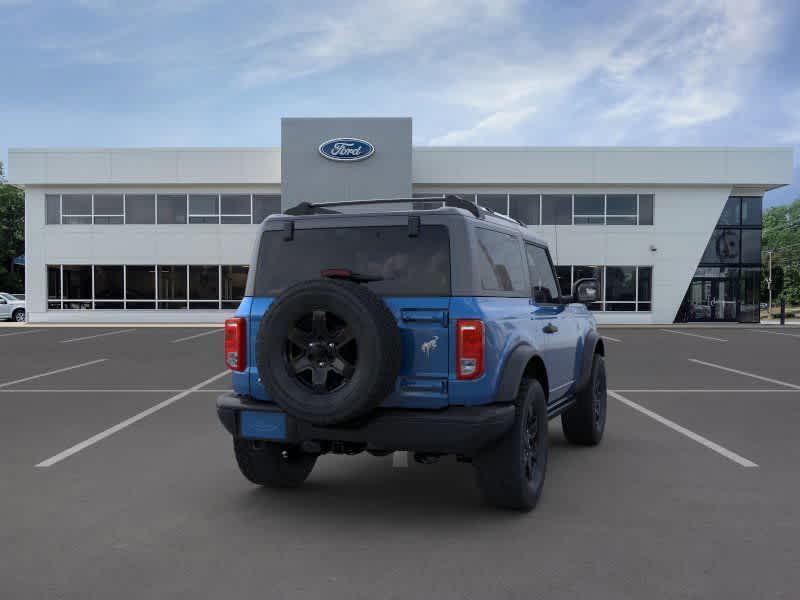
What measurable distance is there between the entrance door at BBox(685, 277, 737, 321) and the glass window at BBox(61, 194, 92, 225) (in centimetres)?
2560

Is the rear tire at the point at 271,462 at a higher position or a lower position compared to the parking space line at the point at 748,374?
higher

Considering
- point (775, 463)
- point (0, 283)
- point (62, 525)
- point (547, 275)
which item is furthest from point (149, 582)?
point (0, 283)

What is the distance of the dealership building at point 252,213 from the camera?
30.2 metres

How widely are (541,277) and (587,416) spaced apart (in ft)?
5.09

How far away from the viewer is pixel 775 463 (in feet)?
19.8

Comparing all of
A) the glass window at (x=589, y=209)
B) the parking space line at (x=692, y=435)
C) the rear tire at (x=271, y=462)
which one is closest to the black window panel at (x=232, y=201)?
the glass window at (x=589, y=209)

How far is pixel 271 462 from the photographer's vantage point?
16.4 ft

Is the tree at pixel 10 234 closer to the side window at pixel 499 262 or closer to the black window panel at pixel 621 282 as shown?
the black window panel at pixel 621 282

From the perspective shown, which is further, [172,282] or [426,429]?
[172,282]

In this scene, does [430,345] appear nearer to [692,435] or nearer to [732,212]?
[692,435]

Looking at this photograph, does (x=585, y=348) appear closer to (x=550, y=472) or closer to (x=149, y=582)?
(x=550, y=472)

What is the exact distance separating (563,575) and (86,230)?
1209 inches

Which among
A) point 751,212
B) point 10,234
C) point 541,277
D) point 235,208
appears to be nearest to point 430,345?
point 541,277

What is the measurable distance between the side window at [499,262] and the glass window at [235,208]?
26599 millimetres
